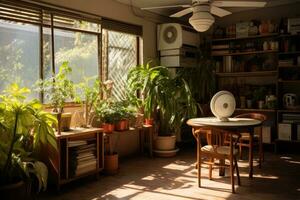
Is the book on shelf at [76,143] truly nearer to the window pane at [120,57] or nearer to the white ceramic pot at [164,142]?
the window pane at [120,57]

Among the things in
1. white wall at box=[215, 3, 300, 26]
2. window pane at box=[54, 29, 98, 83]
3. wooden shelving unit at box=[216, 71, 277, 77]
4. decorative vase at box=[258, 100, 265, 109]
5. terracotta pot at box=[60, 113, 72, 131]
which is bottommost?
terracotta pot at box=[60, 113, 72, 131]

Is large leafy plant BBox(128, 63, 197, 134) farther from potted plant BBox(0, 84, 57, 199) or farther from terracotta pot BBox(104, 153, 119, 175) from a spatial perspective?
potted plant BBox(0, 84, 57, 199)

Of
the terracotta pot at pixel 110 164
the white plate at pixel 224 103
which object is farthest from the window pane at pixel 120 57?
the white plate at pixel 224 103

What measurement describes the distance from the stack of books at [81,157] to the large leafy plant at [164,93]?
4.27 ft

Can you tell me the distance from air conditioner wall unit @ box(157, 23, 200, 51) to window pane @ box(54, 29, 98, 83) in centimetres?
145

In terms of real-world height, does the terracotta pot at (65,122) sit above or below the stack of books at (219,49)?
below

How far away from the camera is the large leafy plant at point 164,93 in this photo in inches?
194

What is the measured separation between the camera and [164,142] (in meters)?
5.18

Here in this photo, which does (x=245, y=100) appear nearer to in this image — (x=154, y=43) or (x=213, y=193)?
(x=154, y=43)

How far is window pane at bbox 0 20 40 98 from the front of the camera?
367 centimetres

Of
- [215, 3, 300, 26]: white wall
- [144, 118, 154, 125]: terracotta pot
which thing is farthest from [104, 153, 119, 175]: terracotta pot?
[215, 3, 300, 26]: white wall

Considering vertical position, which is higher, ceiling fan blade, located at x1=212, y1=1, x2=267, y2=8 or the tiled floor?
ceiling fan blade, located at x1=212, y1=1, x2=267, y2=8

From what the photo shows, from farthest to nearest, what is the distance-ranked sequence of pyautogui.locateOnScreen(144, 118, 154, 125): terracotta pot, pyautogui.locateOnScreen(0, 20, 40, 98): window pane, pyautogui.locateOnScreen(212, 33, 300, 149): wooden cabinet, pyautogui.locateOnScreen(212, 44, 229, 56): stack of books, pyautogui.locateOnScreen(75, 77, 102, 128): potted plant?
1. pyautogui.locateOnScreen(212, 44, 229, 56): stack of books
2. pyautogui.locateOnScreen(212, 33, 300, 149): wooden cabinet
3. pyautogui.locateOnScreen(144, 118, 154, 125): terracotta pot
4. pyautogui.locateOnScreen(75, 77, 102, 128): potted plant
5. pyautogui.locateOnScreen(0, 20, 40, 98): window pane

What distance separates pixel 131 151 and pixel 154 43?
192 centimetres
